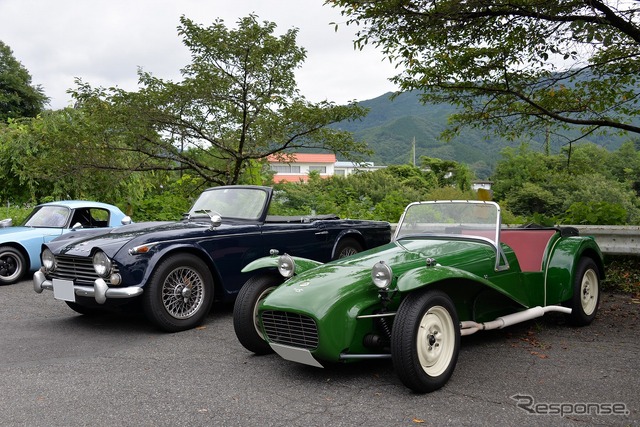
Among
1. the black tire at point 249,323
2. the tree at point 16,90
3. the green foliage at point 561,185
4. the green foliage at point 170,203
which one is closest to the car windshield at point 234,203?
the black tire at point 249,323

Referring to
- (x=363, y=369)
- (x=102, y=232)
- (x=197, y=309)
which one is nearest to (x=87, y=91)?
(x=102, y=232)

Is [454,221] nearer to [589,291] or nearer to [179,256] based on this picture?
[589,291]

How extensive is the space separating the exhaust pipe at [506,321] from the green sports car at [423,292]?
11 mm

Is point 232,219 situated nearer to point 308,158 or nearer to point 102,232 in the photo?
point 102,232

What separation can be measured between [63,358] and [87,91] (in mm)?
8050

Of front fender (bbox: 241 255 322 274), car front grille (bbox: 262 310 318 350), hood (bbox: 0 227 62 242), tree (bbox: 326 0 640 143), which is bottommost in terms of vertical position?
car front grille (bbox: 262 310 318 350)

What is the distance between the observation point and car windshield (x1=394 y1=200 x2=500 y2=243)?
5070 mm

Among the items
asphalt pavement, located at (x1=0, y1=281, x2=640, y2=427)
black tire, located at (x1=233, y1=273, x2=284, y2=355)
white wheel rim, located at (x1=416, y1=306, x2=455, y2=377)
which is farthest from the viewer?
black tire, located at (x1=233, y1=273, x2=284, y2=355)

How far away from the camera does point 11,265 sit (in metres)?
8.59

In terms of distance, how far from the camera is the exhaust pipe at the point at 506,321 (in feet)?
14.0

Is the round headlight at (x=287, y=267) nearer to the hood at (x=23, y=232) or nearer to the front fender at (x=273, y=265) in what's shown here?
the front fender at (x=273, y=265)

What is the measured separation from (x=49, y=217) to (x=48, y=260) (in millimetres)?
3693

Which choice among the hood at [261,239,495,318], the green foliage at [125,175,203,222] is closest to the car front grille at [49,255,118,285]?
the hood at [261,239,495,318]

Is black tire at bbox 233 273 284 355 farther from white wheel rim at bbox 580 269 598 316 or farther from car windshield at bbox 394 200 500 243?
white wheel rim at bbox 580 269 598 316
